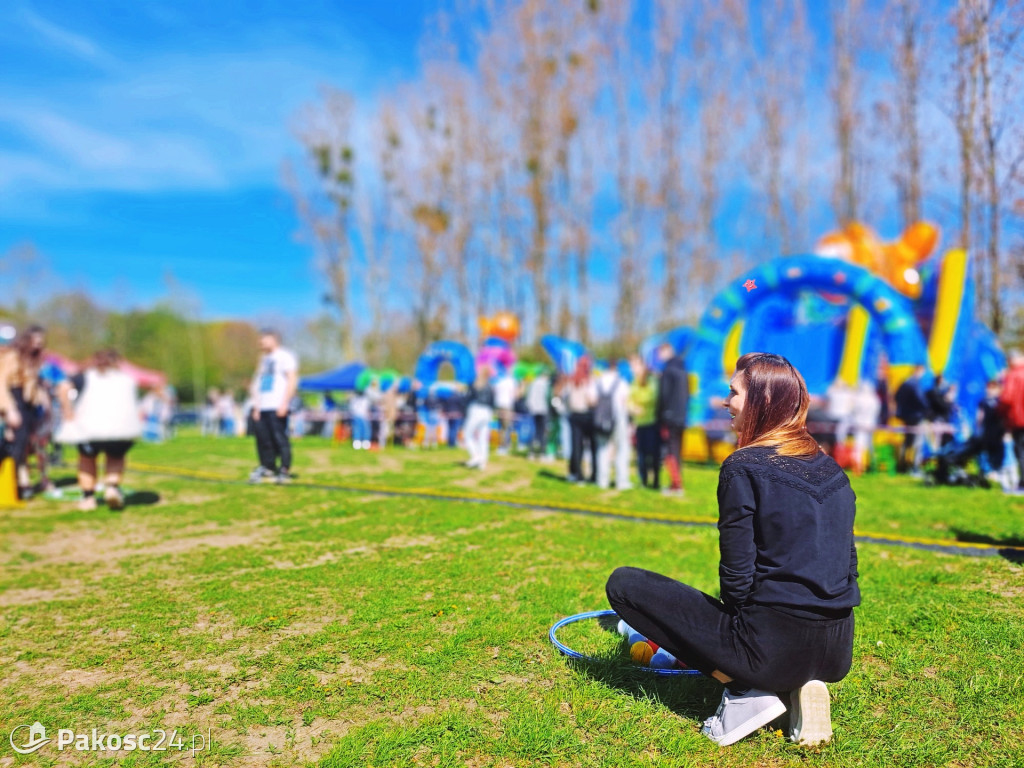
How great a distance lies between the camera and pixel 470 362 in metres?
20.9

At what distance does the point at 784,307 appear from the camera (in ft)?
61.8

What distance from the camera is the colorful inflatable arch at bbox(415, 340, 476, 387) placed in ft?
68.3

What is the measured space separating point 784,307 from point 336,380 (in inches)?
543

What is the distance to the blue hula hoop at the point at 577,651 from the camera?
334 cm

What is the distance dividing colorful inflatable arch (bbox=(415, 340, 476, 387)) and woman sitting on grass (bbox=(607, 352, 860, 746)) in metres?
17.6

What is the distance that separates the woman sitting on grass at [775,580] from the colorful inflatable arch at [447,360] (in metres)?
17.6

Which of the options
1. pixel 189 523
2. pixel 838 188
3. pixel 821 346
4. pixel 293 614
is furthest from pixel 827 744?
pixel 838 188

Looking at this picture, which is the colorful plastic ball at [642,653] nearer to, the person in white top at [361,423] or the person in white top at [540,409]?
the person in white top at [540,409]

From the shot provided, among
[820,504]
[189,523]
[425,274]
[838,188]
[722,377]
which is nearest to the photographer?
[820,504]

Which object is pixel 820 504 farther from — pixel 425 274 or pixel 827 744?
pixel 425 274

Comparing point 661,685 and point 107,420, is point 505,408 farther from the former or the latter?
point 661,685

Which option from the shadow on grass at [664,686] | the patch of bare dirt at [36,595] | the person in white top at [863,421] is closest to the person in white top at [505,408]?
the person in white top at [863,421]

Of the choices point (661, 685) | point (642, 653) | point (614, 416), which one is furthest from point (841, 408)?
point (661, 685)

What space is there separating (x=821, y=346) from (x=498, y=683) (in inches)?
711
